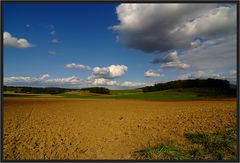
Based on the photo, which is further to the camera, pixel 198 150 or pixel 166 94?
pixel 166 94

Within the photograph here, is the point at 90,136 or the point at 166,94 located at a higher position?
the point at 166,94

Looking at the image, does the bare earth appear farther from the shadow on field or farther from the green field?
the green field

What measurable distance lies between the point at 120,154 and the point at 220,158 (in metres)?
2.53

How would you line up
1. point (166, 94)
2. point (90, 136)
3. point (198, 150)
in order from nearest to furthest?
point (198, 150)
point (90, 136)
point (166, 94)

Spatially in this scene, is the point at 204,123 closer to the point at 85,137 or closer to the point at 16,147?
the point at 85,137

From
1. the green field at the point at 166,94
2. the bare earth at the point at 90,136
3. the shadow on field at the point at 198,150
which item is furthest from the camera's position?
the green field at the point at 166,94

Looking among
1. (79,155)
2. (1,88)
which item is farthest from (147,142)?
Result: (1,88)

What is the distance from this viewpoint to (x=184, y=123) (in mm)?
9820

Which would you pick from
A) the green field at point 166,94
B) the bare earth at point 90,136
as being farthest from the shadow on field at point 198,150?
the green field at point 166,94

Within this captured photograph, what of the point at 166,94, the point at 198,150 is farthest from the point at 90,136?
the point at 166,94

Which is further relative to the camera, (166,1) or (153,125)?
(153,125)

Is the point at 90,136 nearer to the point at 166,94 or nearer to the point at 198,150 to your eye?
the point at 198,150

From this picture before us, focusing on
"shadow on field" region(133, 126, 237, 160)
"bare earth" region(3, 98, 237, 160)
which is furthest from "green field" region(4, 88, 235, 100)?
"shadow on field" region(133, 126, 237, 160)

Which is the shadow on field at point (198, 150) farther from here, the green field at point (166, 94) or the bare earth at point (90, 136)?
the green field at point (166, 94)
